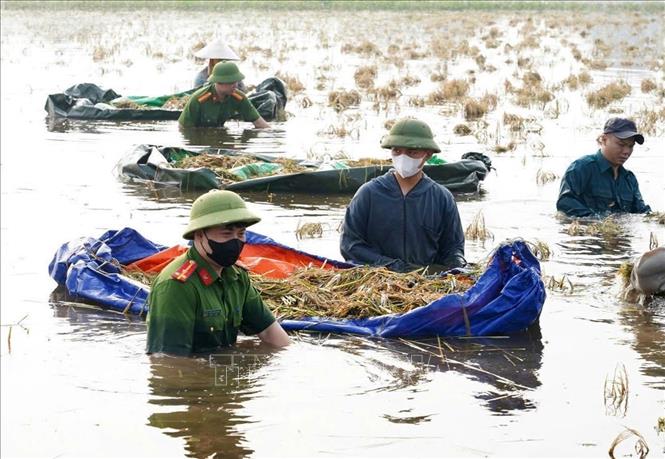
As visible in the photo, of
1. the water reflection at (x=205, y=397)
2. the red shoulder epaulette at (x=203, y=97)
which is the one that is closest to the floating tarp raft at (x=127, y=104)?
the red shoulder epaulette at (x=203, y=97)

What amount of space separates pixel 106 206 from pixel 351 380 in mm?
5592

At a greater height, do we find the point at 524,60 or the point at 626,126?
the point at 524,60

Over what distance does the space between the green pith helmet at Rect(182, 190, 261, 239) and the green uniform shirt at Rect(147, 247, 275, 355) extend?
0.75 feet

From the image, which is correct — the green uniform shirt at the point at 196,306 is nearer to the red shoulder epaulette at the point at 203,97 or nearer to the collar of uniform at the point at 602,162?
the collar of uniform at the point at 602,162

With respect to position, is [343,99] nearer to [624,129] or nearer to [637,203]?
[637,203]

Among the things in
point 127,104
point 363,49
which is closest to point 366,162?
point 127,104

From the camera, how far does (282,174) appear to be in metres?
12.5

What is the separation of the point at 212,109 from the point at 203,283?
999 cm

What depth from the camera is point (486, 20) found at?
2093 inches

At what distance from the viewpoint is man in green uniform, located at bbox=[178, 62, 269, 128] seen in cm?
1568

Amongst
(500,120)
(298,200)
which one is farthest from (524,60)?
(298,200)

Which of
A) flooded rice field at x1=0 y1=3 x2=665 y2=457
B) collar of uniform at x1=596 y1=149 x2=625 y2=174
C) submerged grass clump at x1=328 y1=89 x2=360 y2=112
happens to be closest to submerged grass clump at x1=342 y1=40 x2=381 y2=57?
flooded rice field at x1=0 y1=3 x2=665 y2=457

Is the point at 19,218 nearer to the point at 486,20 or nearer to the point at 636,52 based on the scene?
the point at 636,52

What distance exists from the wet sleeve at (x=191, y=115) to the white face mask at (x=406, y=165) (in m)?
8.03
